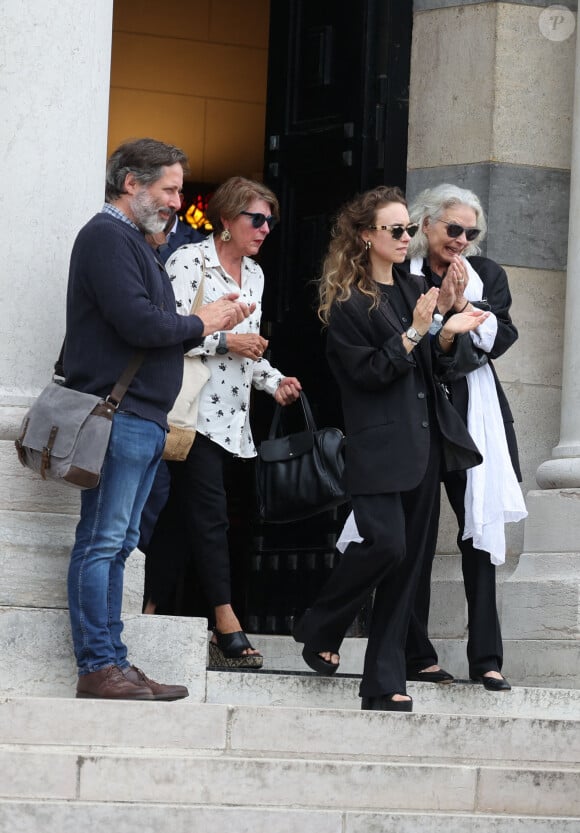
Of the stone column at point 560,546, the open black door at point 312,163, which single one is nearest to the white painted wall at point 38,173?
the open black door at point 312,163

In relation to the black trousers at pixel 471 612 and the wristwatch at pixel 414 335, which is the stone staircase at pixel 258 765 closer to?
the black trousers at pixel 471 612

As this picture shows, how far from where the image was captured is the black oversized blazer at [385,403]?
6512mm

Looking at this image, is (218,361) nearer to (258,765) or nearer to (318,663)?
(318,663)

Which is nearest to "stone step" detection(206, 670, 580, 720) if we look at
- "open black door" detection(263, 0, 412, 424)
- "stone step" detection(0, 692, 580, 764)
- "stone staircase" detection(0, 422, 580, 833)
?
"stone staircase" detection(0, 422, 580, 833)

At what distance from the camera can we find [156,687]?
6.12 meters

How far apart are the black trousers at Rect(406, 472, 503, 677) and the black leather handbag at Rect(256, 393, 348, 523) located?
20.4 inches

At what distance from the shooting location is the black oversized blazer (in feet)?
21.4

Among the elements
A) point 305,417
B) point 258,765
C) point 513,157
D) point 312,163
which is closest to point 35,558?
point 258,765

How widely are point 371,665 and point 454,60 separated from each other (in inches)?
143

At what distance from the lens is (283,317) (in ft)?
29.6

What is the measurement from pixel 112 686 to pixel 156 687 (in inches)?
8.3

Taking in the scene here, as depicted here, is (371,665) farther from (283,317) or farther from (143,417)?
(283,317)

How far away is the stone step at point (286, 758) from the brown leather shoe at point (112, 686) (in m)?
0.09

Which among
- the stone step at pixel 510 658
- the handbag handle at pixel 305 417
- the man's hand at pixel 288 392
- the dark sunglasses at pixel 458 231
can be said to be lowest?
the stone step at pixel 510 658
